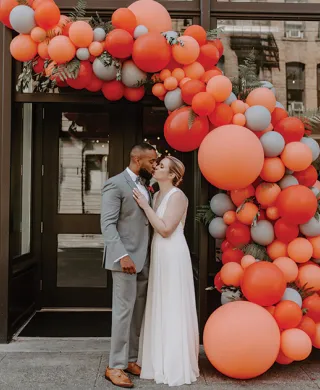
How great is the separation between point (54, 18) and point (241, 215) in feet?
8.11

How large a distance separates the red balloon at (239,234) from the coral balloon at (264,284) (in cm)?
35

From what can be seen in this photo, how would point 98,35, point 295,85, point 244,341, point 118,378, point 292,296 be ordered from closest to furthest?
point 244,341, point 118,378, point 292,296, point 98,35, point 295,85

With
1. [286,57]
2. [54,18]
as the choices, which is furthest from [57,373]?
[286,57]

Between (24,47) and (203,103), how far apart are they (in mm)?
1756

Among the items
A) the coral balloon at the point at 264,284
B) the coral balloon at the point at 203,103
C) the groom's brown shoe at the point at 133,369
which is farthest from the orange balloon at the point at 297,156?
the groom's brown shoe at the point at 133,369

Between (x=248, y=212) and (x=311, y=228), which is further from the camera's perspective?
(x=248, y=212)

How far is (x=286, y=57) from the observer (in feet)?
17.6

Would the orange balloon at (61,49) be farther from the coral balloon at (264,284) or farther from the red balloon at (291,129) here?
the coral balloon at (264,284)

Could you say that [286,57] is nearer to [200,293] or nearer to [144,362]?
[200,293]

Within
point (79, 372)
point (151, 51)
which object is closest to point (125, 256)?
point (79, 372)

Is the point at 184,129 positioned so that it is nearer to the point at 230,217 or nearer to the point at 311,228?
the point at 230,217

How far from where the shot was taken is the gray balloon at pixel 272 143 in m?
4.04

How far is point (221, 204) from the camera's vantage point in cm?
439

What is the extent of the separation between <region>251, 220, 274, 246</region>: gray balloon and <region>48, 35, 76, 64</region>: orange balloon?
2281mm
